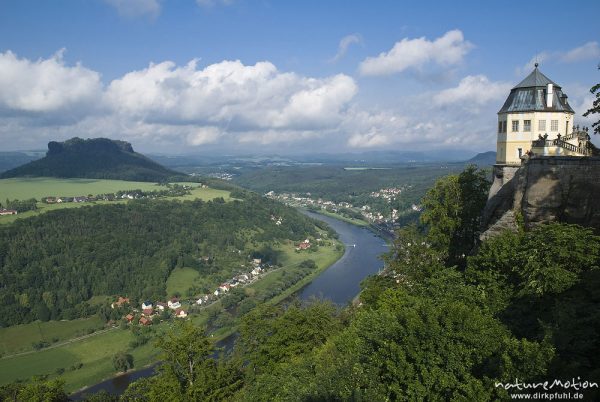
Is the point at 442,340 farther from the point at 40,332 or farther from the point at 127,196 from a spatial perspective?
the point at 127,196

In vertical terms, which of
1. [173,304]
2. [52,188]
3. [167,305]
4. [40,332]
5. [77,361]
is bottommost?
[40,332]

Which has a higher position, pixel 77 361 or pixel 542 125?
pixel 542 125

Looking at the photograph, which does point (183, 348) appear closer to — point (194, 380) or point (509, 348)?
point (194, 380)

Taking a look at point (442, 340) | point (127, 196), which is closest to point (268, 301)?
point (442, 340)

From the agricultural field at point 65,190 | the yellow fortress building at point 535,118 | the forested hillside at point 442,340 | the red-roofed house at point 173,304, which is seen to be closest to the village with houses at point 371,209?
the agricultural field at point 65,190

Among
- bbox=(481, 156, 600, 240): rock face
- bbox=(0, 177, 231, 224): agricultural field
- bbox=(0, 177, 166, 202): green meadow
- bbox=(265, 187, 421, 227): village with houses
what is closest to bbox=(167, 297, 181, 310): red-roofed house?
bbox=(0, 177, 231, 224): agricultural field

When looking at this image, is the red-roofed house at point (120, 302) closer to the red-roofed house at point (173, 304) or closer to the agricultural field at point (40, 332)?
the agricultural field at point (40, 332)

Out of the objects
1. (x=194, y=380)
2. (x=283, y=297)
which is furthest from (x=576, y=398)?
(x=283, y=297)
